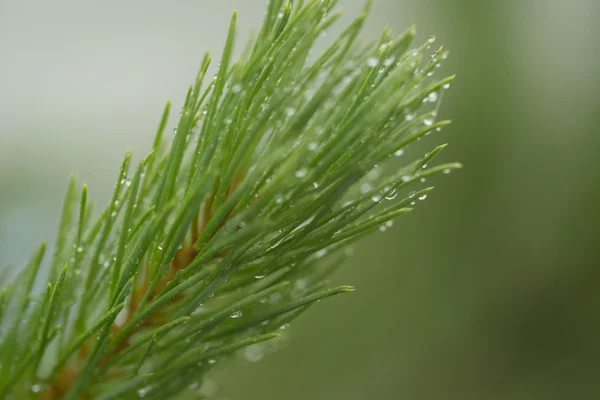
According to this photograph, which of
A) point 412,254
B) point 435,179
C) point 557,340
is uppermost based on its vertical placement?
point 435,179

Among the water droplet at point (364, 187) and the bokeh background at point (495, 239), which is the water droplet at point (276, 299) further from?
the bokeh background at point (495, 239)

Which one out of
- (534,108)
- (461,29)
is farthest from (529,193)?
(461,29)

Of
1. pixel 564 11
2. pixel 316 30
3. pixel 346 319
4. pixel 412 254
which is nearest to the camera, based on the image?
pixel 316 30

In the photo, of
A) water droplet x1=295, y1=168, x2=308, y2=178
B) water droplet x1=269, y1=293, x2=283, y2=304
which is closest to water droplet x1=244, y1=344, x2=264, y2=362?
water droplet x1=269, y1=293, x2=283, y2=304

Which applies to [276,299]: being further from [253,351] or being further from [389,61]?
[389,61]

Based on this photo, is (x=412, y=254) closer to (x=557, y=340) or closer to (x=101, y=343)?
(x=557, y=340)

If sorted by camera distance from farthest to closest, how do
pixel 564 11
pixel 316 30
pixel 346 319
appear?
pixel 564 11 < pixel 346 319 < pixel 316 30

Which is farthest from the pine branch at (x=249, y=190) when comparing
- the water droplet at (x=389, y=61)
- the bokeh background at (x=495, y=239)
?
the bokeh background at (x=495, y=239)

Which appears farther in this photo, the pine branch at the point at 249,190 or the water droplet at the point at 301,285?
the water droplet at the point at 301,285

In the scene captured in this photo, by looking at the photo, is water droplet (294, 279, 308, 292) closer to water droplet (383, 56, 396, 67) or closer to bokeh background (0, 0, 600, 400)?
water droplet (383, 56, 396, 67)
